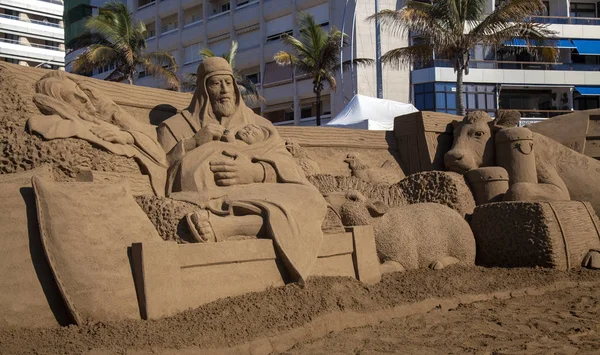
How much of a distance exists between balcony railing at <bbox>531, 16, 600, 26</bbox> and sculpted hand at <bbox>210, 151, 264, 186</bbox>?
82.6 ft

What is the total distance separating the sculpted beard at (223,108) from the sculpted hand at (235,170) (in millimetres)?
658

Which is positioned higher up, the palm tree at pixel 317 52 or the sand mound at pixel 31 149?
the palm tree at pixel 317 52

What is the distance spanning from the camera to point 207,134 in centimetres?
608

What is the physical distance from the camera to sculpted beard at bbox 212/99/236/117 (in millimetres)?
6488

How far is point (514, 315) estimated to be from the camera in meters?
5.52

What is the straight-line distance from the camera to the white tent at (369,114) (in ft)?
54.9

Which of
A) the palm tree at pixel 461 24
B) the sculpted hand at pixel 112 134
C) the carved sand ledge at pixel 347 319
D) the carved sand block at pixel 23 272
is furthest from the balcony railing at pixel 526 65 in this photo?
the carved sand block at pixel 23 272

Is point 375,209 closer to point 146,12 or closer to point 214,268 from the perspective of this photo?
point 214,268

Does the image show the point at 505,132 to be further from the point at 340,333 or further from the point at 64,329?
the point at 64,329

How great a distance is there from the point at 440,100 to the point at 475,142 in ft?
64.2

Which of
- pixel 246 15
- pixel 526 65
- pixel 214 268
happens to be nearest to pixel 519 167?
pixel 214 268

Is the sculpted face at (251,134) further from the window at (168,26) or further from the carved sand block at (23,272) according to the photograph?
the window at (168,26)

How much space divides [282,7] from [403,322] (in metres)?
25.7

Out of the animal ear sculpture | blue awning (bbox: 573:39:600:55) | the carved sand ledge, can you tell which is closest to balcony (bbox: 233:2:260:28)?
blue awning (bbox: 573:39:600:55)
